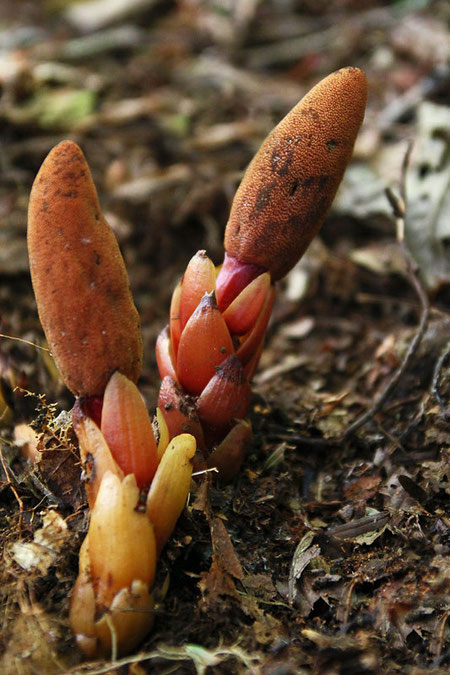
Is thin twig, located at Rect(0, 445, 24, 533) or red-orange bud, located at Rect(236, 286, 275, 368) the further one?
red-orange bud, located at Rect(236, 286, 275, 368)

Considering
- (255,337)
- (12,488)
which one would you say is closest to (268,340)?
(255,337)

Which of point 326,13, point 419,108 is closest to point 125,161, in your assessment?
point 419,108

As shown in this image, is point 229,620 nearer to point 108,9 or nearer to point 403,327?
point 403,327

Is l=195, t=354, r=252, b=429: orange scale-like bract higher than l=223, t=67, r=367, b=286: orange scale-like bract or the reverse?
the reverse

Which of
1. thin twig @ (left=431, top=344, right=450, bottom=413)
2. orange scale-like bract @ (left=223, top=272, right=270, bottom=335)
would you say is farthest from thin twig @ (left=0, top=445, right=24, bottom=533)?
thin twig @ (left=431, top=344, right=450, bottom=413)

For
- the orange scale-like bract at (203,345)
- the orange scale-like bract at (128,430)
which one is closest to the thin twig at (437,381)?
the orange scale-like bract at (203,345)

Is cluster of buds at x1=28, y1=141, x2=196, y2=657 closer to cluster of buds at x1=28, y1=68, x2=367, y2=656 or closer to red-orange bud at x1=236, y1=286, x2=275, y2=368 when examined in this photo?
cluster of buds at x1=28, y1=68, x2=367, y2=656

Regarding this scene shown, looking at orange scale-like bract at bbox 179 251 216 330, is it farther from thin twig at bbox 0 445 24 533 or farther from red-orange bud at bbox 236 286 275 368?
thin twig at bbox 0 445 24 533

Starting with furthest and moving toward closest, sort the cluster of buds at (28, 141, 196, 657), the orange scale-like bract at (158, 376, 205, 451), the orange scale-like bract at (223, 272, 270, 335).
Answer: the orange scale-like bract at (223, 272, 270, 335) → the orange scale-like bract at (158, 376, 205, 451) → the cluster of buds at (28, 141, 196, 657)

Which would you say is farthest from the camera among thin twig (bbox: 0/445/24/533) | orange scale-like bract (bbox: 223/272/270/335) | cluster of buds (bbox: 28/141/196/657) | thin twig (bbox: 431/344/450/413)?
thin twig (bbox: 431/344/450/413)
